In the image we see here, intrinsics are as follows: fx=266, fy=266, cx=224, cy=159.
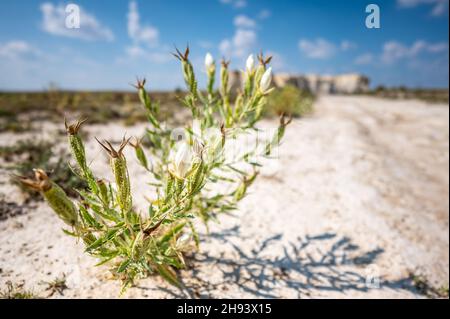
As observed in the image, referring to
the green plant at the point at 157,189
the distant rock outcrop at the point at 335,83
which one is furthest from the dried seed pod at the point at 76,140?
the distant rock outcrop at the point at 335,83

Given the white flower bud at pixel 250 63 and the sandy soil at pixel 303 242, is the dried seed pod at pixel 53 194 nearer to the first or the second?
the sandy soil at pixel 303 242

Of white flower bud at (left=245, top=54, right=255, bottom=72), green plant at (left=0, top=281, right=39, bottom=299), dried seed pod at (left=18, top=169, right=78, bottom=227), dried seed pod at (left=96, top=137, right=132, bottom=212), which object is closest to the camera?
dried seed pod at (left=18, top=169, right=78, bottom=227)

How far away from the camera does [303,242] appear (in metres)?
2.31

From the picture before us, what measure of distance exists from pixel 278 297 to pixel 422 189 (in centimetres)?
294

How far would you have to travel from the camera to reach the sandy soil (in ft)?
5.49

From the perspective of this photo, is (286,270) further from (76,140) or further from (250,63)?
(76,140)

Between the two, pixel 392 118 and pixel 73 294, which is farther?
pixel 392 118

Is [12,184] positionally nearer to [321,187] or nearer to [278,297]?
[278,297]

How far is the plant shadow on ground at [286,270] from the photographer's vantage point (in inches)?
68.6

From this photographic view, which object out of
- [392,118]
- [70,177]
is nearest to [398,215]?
[70,177]

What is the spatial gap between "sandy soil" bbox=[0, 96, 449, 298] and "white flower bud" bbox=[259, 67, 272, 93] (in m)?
0.34

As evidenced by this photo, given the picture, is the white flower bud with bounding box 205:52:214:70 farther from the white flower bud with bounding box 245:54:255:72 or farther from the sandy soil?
the sandy soil

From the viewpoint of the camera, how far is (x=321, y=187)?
338 cm

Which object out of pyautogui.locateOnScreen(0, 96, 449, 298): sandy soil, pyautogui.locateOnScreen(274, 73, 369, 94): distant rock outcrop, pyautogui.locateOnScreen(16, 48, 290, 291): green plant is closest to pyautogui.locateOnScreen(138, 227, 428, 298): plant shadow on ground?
pyautogui.locateOnScreen(0, 96, 449, 298): sandy soil
